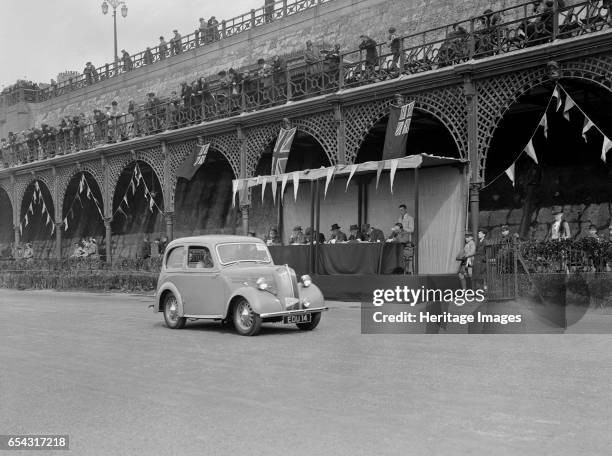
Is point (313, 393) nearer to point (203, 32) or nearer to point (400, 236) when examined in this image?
point (400, 236)

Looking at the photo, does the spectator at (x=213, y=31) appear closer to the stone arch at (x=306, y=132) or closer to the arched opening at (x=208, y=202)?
the arched opening at (x=208, y=202)

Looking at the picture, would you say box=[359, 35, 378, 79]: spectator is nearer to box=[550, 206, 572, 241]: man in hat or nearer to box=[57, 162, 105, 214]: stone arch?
box=[550, 206, 572, 241]: man in hat

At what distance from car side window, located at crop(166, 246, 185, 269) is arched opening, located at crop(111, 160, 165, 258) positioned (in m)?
21.4

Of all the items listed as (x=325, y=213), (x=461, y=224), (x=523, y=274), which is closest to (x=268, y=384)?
(x=523, y=274)

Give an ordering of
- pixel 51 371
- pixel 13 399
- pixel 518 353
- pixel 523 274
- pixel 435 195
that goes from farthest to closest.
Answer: pixel 435 195, pixel 523 274, pixel 518 353, pixel 51 371, pixel 13 399

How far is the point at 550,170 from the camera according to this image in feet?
67.1

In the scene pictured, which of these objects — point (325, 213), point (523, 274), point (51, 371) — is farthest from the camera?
point (325, 213)

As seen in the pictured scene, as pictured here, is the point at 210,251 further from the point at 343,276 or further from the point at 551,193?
the point at 551,193

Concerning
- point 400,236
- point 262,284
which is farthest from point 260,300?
point 400,236

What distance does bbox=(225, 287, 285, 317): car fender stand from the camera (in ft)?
38.8

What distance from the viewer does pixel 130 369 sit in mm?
8844

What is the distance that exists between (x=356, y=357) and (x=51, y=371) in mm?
3604

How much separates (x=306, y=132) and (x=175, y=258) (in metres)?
10.3

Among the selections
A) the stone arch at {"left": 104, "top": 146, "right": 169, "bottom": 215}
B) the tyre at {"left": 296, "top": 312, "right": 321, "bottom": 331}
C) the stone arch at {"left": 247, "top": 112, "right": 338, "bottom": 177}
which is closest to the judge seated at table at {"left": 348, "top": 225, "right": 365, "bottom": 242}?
the stone arch at {"left": 247, "top": 112, "right": 338, "bottom": 177}
